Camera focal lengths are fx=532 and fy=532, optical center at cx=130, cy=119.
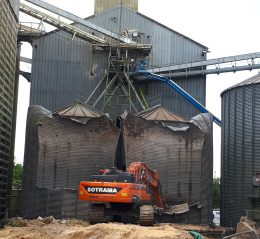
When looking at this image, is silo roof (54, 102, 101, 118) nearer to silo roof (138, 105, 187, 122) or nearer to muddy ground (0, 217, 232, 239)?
silo roof (138, 105, 187, 122)

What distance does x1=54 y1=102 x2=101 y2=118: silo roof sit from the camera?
29.5 metres

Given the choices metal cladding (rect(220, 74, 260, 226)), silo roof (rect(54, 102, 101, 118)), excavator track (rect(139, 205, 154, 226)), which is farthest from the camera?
silo roof (rect(54, 102, 101, 118))

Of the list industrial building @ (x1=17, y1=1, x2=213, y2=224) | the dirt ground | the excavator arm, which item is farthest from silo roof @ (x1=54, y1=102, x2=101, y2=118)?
industrial building @ (x1=17, y1=1, x2=213, y2=224)

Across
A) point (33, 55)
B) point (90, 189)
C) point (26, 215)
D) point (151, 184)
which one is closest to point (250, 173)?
point (151, 184)

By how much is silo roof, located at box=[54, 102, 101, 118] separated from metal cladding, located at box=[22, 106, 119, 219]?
51 cm

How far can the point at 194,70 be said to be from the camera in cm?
4394

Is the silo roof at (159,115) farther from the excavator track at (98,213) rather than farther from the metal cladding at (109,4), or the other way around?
the metal cladding at (109,4)

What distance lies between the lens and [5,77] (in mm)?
23953

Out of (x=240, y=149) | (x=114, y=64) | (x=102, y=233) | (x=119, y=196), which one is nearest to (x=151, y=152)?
(x=240, y=149)

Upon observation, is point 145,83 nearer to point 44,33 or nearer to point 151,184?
point 44,33

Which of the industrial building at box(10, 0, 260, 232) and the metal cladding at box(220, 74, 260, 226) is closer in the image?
the metal cladding at box(220, 74, 260, 226)

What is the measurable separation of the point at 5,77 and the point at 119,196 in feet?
25.2

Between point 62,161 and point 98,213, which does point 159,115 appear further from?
point 98,213

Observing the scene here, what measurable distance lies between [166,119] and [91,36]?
14020mm
